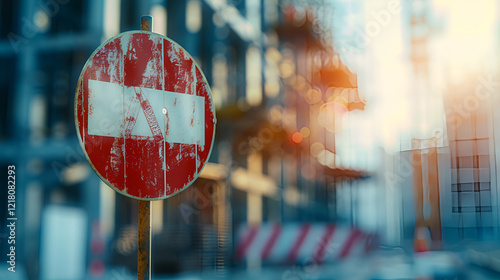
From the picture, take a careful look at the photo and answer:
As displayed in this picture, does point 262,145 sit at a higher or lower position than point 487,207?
higher

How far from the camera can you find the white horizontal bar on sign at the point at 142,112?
7.16 ft

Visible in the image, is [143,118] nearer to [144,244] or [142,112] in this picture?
[142,112]

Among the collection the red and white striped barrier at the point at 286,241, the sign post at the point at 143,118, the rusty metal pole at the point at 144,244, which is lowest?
the red and white striped barrier at the point at 286,241

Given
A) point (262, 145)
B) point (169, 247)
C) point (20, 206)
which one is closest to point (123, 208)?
point (169, 247)

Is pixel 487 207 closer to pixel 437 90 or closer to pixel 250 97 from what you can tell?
pixel 437 90

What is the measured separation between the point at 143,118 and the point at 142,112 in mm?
25

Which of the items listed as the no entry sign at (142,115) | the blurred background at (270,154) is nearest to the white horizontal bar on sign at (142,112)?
the no entry sign at (142,115)

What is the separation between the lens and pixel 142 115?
2277 mm

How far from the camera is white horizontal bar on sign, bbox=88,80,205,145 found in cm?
218

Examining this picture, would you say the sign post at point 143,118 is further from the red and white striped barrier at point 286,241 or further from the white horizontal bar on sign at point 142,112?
the red and white striped barrier at point 286,241

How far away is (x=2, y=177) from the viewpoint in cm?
905

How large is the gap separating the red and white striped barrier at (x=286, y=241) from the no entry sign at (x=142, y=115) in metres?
6.27

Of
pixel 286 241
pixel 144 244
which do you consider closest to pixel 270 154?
pixel 286 241

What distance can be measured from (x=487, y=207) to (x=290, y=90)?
285 inches
